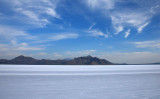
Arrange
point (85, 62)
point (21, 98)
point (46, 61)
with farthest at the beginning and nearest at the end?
1. point (85, 62)
2. point (46, 61)
3. point (21, 98)

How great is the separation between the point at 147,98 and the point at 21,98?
3680 millimetres

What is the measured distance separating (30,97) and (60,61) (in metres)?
127

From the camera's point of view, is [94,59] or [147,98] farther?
[94,59]

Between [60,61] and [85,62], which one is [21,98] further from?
[85,62]

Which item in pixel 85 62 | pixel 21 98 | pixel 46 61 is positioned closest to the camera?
pixel 21 98

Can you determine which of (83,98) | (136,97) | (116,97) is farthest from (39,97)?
(136,97)

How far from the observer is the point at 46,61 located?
126m

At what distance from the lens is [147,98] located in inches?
160

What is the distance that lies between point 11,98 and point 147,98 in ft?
13.0

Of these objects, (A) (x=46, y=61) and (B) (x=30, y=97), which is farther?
(A) (x=46, y=61)

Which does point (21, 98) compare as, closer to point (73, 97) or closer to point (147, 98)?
point (73, 97)

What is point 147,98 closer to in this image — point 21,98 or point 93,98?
point 93,98

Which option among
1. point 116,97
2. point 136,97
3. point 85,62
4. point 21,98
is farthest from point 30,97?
point 85,62

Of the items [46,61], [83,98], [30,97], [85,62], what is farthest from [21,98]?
[85,62]
